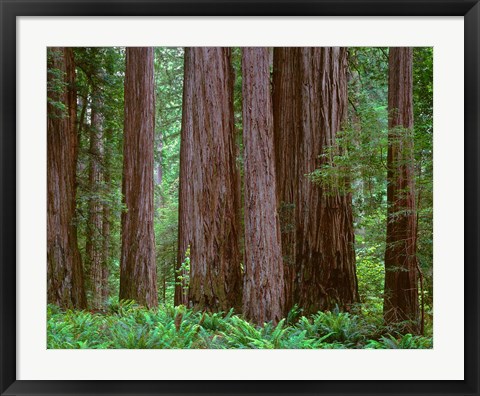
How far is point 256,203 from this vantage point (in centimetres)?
686

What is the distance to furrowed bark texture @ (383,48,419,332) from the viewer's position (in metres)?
6.39

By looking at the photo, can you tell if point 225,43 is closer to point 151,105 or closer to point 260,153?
point 260,153

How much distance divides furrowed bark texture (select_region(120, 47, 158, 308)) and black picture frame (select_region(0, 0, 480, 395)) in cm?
539

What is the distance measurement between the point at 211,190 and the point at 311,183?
148 cm

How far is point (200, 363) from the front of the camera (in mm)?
4043

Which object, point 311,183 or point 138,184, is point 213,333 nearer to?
point 311,183

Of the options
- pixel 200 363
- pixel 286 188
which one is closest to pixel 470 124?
pixel 200 363

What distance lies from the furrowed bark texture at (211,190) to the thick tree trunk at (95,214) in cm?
175

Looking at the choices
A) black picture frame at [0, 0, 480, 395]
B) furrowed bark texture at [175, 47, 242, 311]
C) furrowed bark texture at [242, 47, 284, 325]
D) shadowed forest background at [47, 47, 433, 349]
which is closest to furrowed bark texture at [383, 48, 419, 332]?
shadowed forest background at [47, 47, 433, 349]

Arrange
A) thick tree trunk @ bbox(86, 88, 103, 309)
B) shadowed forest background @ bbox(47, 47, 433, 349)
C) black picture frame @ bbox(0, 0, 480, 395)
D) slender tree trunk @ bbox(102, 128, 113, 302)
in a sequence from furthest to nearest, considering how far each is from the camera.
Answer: slender tree trunk @ bbox(102, 128, 113, 302) < thick tree trunk @ bbox(86, 88, 103, 309) < shadowed forest background @ bbox(47, 47, 433, 349) < black picture frame @ bbox(0, 0, 480, 395)

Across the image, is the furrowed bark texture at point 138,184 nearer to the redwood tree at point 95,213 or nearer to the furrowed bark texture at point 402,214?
the redwood tree at point 95,213

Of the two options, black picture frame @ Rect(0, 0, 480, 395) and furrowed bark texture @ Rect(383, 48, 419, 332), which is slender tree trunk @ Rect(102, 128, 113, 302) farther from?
black picture frame @ Rect(0, 0, 480, 395)

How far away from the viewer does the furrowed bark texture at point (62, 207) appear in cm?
788
